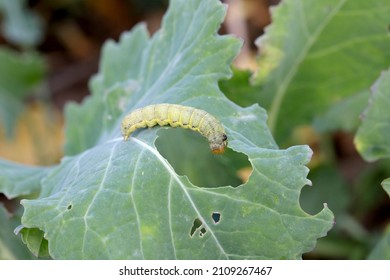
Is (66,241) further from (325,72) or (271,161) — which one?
(325,72)

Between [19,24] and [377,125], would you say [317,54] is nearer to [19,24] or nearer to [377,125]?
[377,125]

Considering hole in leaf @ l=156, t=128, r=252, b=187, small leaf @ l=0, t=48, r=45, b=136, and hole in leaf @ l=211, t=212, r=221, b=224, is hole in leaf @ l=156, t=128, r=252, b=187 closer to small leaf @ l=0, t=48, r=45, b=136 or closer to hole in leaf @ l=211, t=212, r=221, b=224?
Result: hole in leaf @ l=211, t=212, r=221, b=224

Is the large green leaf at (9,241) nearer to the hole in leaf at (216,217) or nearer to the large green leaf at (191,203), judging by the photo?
the large green leaf at (191,203)

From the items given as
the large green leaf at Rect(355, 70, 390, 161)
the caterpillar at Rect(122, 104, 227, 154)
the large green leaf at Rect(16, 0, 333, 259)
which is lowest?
the large green leaf at Rect(355, 70, 390, 161)

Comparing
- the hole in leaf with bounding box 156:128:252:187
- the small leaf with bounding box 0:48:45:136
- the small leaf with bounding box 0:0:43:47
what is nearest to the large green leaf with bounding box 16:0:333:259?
the hole in leaf with bounding box 156:128:252:187

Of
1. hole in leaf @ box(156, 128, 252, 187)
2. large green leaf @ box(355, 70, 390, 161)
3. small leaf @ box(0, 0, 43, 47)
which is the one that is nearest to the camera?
large green leaf @ box(355, 70, 390, 161)

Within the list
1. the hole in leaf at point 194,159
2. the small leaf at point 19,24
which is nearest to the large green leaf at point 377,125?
the hole in leaf at point 194,159

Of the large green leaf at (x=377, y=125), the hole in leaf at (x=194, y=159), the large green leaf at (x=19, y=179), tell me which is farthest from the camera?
the hole in leaf at (x=194, y=159)
